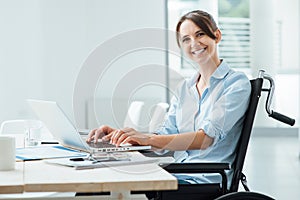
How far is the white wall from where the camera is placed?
15.5ft

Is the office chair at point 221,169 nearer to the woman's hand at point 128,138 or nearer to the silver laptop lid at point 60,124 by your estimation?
the woman's hand at point 128,138

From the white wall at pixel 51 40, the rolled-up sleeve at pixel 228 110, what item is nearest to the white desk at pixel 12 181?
the rolled-up sleeve at pixel 228 110

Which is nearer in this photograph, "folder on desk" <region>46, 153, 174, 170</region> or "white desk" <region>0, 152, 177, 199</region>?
"white desk" <region>0, 152, 177, 199</region>

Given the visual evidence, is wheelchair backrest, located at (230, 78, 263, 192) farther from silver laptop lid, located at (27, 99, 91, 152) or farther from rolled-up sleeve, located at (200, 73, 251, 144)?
silver laptop lid, located at (27, 99, 91, 152)

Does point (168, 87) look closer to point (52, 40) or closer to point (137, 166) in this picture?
point (52, 40)

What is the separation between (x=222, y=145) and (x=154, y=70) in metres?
3.20

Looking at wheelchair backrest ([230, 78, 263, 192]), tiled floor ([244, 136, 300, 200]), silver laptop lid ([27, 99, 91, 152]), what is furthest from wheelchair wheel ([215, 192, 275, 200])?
tiled floor ([244, 136, 300, 200])

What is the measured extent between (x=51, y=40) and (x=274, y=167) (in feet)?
7.47

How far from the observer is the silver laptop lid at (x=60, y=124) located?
1622mm

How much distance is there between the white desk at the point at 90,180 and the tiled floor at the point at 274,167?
2589 millimetres

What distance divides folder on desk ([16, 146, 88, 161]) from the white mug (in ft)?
0.47

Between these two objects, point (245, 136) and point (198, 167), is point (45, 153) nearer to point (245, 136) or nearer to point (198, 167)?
point (198, 167)

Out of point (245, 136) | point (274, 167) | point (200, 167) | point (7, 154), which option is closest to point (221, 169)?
point (200, 167)

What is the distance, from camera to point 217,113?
6.55ft
